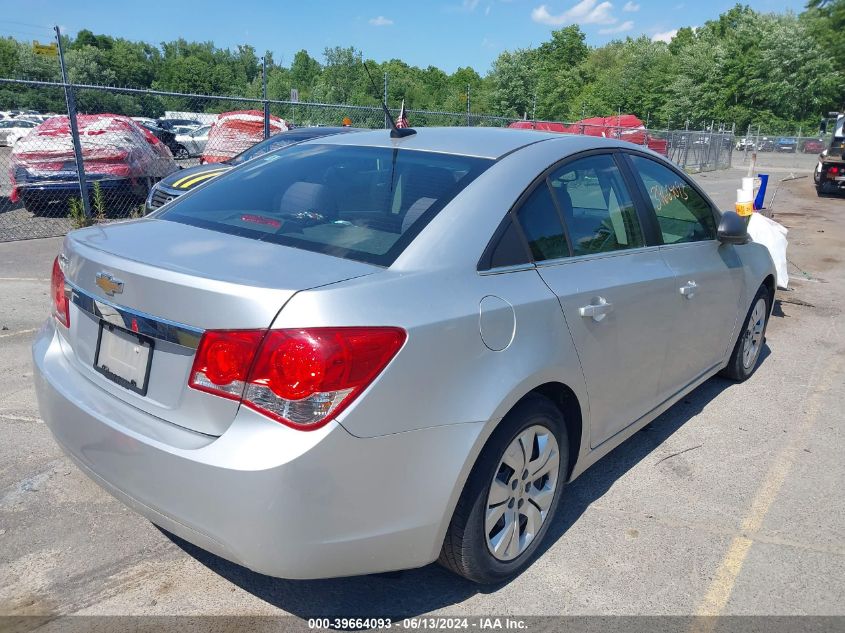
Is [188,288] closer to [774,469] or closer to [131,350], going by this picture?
[131,350]

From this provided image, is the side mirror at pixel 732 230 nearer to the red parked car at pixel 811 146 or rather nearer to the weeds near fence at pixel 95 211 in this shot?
the weeds near fence at pixel 95 211

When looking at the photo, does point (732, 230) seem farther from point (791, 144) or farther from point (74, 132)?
point (791, 144)

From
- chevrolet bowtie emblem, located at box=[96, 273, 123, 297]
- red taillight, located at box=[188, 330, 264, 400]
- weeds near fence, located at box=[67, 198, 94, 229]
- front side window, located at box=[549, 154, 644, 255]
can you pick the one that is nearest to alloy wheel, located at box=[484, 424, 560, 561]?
front side window, located at box=[549, 154, 644, 255]

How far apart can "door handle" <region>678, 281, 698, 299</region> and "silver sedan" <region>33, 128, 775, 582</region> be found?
0.83ft

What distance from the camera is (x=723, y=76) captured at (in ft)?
197

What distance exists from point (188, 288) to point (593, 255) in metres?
1.76

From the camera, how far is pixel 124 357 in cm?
234

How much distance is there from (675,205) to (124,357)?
297 cm

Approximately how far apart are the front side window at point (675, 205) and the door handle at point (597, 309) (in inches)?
35.2

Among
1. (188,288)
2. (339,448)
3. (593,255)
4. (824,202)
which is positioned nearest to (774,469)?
(593,255)

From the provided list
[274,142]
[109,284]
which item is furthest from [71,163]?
[109,284]

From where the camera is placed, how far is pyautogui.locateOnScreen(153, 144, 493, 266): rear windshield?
2508mm

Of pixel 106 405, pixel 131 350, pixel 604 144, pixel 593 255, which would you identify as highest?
pixel 604 144

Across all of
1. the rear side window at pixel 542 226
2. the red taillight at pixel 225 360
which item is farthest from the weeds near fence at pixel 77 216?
the red taillight at pixel 225 360
